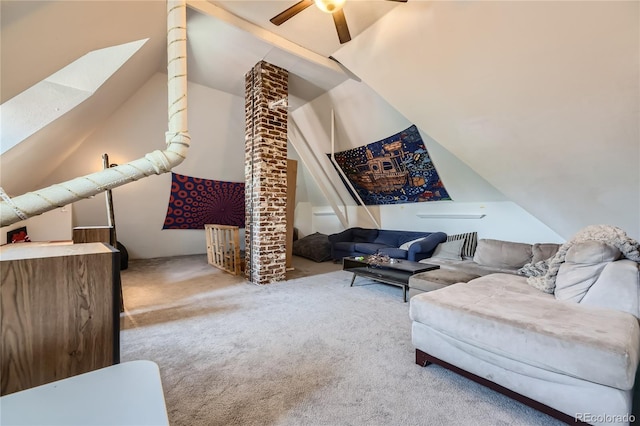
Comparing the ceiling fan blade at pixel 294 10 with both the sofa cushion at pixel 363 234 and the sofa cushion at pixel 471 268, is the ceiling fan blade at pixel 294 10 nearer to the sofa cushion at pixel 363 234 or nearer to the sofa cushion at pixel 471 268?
the sofa cushion at pixel 471 268

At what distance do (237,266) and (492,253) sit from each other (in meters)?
4.01

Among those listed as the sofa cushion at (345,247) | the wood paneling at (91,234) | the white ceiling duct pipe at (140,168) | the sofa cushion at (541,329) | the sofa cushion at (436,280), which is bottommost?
the sofa cushion at (345,247)

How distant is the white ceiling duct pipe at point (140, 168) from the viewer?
1.52 meters

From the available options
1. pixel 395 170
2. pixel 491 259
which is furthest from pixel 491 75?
pixel 395 170

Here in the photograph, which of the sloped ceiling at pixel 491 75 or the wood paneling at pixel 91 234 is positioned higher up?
the sloped ceiling at pixel 491 75

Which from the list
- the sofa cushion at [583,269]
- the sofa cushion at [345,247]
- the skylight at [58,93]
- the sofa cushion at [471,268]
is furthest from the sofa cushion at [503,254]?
the skylight at [58,93]

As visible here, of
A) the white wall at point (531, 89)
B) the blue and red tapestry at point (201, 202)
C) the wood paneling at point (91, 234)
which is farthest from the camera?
the blue and red tapestry at point (201, 202)

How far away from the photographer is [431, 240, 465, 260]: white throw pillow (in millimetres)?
4602

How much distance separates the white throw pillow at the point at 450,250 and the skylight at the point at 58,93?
5.12 metres

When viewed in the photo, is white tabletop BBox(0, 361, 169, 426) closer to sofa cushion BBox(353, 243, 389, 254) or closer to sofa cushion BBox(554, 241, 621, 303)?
sofa cushion BBox(554, 241, 621, 303)

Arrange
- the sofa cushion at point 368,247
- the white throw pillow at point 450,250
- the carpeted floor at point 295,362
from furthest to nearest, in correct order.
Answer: the sofa cushion at point 368,247 → the white throw pillow at point 450,250 → the carpeted floor at point 295,362

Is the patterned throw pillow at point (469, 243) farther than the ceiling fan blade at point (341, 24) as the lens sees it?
Yes

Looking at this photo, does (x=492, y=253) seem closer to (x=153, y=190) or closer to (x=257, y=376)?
(x=257, y=376)

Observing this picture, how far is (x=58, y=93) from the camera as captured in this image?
2803 mm
